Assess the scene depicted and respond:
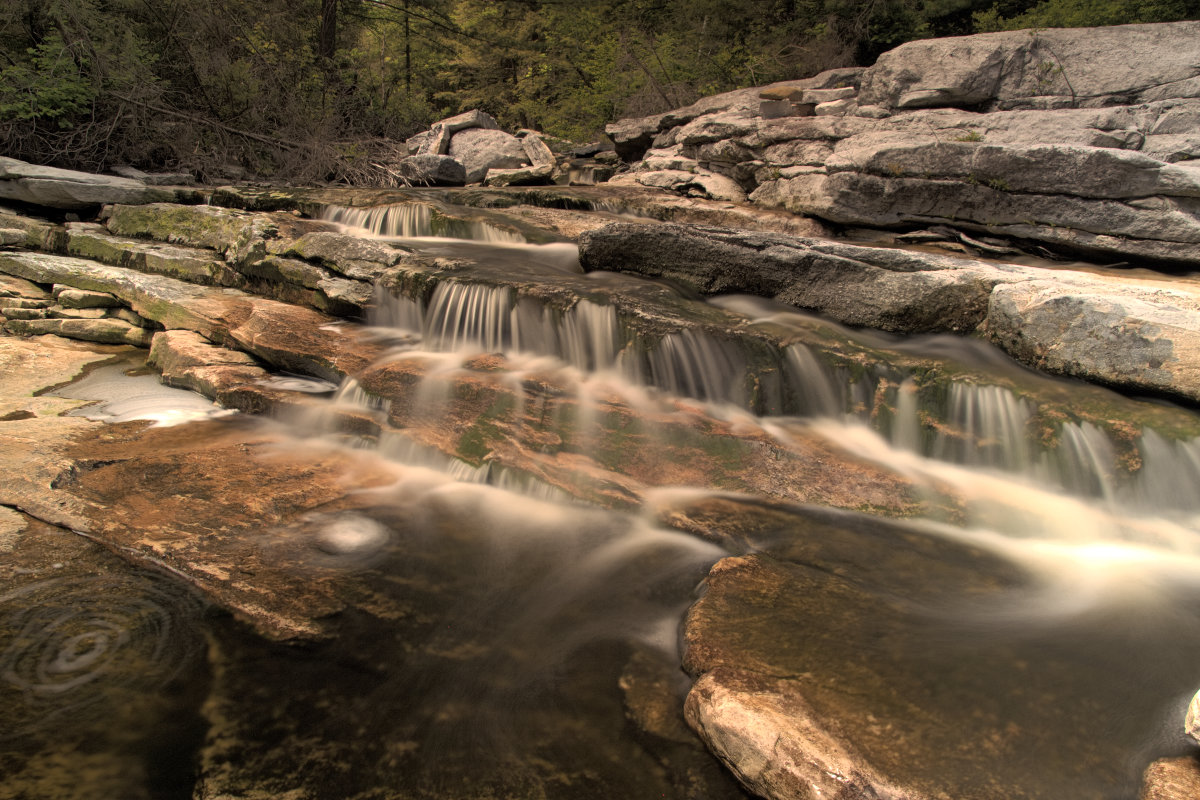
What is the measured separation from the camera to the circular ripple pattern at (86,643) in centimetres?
247

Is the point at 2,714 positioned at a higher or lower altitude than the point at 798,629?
lower

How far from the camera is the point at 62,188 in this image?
8.62m

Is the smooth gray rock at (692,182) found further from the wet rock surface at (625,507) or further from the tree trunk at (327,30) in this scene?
the tree trunk at (327,30)

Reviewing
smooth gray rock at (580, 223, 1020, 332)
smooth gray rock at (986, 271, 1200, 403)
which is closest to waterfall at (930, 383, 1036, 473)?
smooth gray rock at (986, 271, 1200, 403)

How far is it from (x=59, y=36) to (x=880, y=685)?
13971 millimetres

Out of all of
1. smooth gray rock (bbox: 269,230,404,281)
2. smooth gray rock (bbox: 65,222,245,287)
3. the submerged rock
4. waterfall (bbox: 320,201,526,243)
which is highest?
waterfall (bbox: 320,201,526,243)

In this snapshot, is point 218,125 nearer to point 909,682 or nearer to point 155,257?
point 155,257

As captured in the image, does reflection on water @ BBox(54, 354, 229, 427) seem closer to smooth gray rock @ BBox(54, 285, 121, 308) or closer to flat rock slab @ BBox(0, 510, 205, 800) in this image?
smooth gray rock @ BBox(54, 285, 121, 308)

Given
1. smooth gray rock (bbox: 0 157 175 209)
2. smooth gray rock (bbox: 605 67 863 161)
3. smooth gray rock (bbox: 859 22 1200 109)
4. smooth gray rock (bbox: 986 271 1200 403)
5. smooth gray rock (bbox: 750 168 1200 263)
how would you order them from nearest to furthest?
smooth gray rock (bbox: 986 271 1200 403) → smooth gray rock (bbox: 750 168 1200 263) → smooth gray rock (bbox: 0 157 175 209) → smooth gray rock (bbox: 859 22 1200 109) → smooth gray rock (bbox: 605 67 863 161)

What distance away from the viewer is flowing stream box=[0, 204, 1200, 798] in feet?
8.18

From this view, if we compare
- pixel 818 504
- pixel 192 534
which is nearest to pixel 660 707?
pixel 818 504

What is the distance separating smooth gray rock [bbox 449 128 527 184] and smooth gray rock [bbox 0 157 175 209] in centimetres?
757

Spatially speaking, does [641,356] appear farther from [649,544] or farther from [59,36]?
[59,36]

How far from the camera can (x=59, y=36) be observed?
10094 mm
